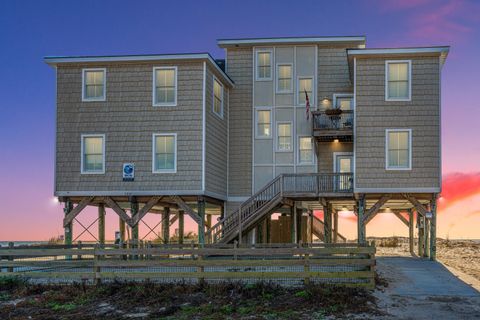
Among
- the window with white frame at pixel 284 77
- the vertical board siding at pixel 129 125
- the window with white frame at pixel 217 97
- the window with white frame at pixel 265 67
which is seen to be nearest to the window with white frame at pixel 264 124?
the window with white frame at pixel 284 77

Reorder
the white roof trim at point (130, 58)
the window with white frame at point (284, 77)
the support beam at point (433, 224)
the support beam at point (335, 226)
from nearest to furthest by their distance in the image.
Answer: the white roof trim at point (130, 58), the support beam at point (433, 224), the window with white frame at point (284, 77), the support beam at point (335, 226)

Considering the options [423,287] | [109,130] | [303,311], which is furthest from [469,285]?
[109,130]

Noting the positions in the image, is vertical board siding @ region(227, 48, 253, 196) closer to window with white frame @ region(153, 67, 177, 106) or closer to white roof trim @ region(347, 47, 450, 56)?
window with white frame @ region(153, 67, 177, 106)

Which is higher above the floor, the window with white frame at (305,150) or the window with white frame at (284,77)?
the window with white frame at (284,77)

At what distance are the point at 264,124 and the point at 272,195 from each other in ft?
15.8

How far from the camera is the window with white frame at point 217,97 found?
100ft

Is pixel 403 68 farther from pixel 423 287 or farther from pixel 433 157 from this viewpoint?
pixel 423 287

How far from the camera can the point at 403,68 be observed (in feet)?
93.6

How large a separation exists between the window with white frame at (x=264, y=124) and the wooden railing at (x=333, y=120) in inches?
117

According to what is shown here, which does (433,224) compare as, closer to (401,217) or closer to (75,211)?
(401,217)

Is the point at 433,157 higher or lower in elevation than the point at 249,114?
lower

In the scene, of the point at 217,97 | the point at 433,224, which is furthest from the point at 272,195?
the point at 433,224

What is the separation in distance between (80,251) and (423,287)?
428 inches

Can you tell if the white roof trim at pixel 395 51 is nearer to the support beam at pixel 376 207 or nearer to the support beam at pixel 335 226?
the support beam at pixel 376 207
